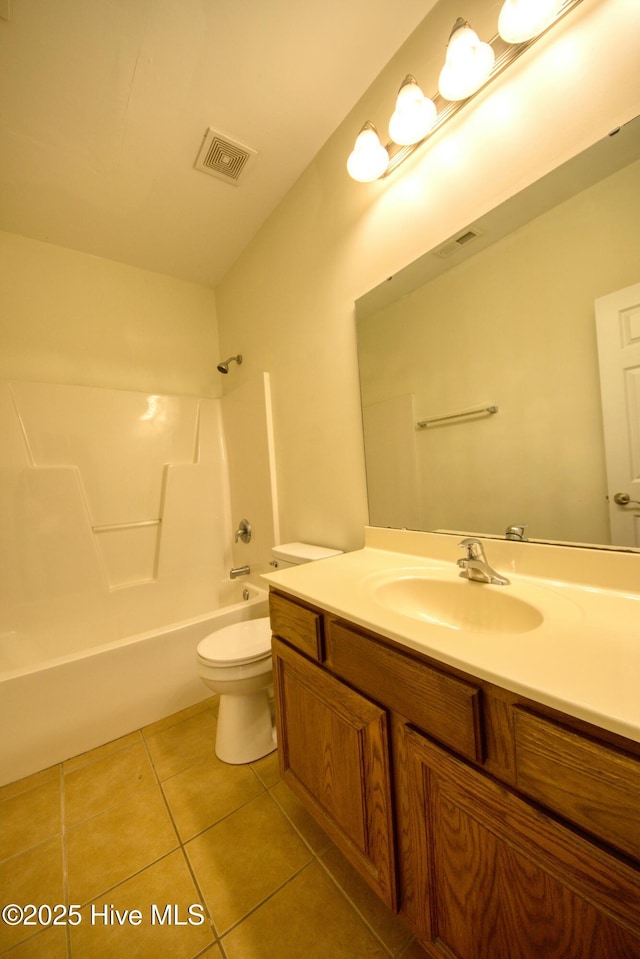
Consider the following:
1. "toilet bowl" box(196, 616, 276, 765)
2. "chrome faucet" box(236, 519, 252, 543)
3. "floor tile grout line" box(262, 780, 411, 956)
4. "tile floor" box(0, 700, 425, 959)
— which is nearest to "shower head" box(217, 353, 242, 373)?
"chrome faucet" box(236, 519, 252, 543)

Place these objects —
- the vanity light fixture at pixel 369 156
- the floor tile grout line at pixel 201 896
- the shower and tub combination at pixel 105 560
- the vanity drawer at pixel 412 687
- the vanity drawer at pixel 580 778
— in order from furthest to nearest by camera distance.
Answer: the shower and tub combination at pixel 105 560, the vanity light fixture at pixel 369 156, the floor tile grout line at pixel 201 896, the vanity drawer at pixel 412 687, the vanity drawer at pixel 580 778

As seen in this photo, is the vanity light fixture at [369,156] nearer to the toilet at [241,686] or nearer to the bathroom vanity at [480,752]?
the bathroom vanity at [480,752]

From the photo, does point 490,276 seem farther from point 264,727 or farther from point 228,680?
point 264,727

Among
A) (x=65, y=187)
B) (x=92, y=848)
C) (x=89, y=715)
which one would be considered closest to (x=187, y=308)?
(x=65, y=187)

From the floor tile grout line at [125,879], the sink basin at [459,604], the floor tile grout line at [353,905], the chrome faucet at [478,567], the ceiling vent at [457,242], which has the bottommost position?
the floor tile grout line at [353,905]

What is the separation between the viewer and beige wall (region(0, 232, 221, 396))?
1852mm

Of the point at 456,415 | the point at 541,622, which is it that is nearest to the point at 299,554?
the point at 456,415

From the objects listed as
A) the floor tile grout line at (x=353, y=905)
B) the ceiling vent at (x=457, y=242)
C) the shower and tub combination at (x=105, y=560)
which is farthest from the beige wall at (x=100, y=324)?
the floor tile grout line at (x=353, y=905)

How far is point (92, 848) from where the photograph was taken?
1.03 m

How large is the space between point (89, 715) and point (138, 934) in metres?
0.78

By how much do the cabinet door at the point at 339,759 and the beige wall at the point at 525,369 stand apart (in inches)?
23.7

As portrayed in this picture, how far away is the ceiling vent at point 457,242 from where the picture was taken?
0.99 meters

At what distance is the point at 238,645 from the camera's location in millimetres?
1355

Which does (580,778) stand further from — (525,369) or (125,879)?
(125,879)
